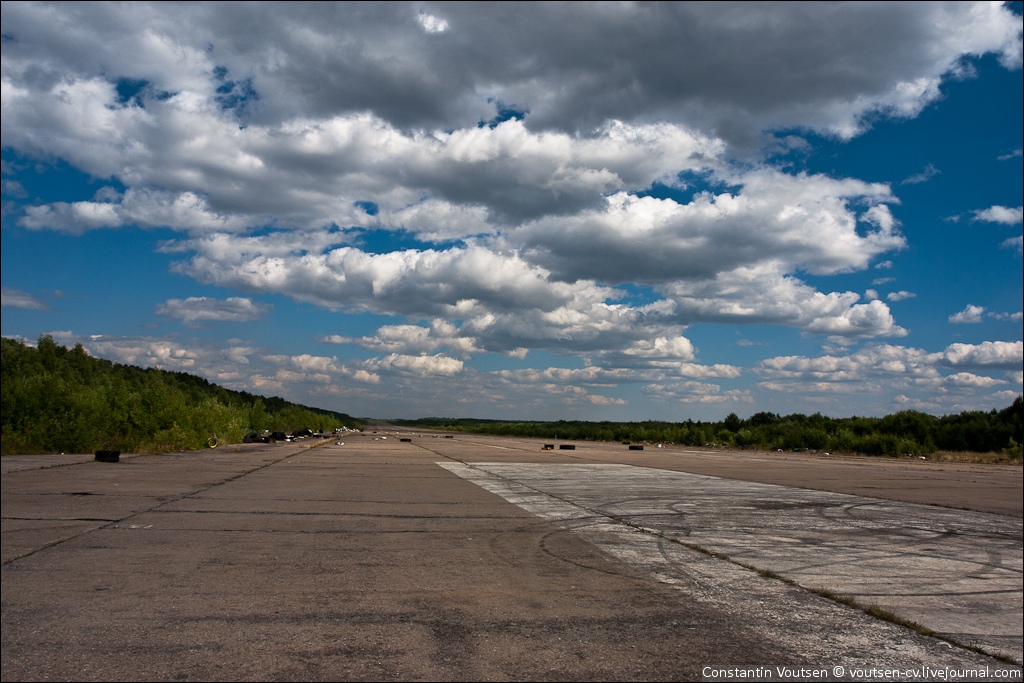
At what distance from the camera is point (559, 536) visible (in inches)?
376

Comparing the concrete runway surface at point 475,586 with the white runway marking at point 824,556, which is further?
the white runway marking at point 824,556

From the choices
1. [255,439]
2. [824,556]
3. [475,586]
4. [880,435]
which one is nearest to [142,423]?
[255,439]

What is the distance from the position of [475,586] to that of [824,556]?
5200 mm

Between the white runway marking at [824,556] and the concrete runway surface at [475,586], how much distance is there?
0.14 ft

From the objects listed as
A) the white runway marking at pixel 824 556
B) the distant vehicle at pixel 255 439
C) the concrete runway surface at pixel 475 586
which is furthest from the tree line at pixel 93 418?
the white runway marking at pixel 824 556

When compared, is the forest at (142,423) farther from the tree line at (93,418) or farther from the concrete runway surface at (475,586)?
the concrete runway surface at (475,586)

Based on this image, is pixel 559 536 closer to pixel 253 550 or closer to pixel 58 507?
pixel 253 550

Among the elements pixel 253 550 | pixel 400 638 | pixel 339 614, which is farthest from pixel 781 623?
pixel 253 550

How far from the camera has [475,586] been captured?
6.59 meters

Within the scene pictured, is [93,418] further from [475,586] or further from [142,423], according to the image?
[475,586]

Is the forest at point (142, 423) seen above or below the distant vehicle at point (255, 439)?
above

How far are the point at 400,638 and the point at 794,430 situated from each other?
2338 inches

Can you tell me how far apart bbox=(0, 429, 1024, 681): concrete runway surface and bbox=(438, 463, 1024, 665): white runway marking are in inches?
1.7

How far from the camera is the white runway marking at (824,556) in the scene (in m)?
5.88
